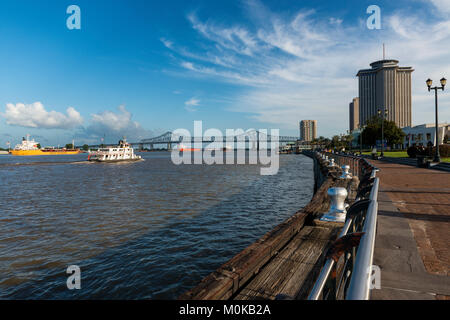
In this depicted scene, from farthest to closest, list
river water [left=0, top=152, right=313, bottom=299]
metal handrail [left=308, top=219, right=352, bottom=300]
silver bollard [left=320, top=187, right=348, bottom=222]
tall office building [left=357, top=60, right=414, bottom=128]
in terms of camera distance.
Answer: tall office building [left=357, top=60, right=414, bottom=128] → river water [left=0, top=152, right=313, bottom=299] → silver bollard [left=320, top=187, right=348, bottom=222] → metal handrail [left=308, top=219, right=352, bottom=300]

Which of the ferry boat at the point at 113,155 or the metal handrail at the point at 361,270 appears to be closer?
the metal handrail at the point at 361,270

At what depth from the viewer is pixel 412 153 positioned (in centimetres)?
2503

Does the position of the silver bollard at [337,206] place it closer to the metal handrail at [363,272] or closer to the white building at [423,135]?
the metal handrail at [363,272]

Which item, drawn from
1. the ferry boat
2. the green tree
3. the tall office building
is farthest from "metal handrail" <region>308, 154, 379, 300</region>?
the tall office building

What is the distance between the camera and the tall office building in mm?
183750

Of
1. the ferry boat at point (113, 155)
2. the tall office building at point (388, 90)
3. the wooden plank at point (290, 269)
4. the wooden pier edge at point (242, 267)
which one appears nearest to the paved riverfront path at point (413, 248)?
the wooden plank at point (290, 269)

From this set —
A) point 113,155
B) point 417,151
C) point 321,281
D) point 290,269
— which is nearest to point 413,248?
point 290,269

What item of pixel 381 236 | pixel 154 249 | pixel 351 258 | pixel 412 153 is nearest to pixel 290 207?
pixel 154 249

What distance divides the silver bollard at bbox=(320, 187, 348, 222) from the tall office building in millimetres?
200375

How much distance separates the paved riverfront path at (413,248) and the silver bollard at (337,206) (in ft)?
2.31

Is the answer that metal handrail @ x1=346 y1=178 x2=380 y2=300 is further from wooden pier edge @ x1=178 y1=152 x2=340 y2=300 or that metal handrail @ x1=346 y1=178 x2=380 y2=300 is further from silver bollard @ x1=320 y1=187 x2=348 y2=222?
silver bollard @ x1=320 y1=187 x2=348 y2=222

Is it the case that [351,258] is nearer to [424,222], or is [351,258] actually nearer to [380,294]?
[380,294]

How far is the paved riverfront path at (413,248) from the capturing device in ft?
9.16
